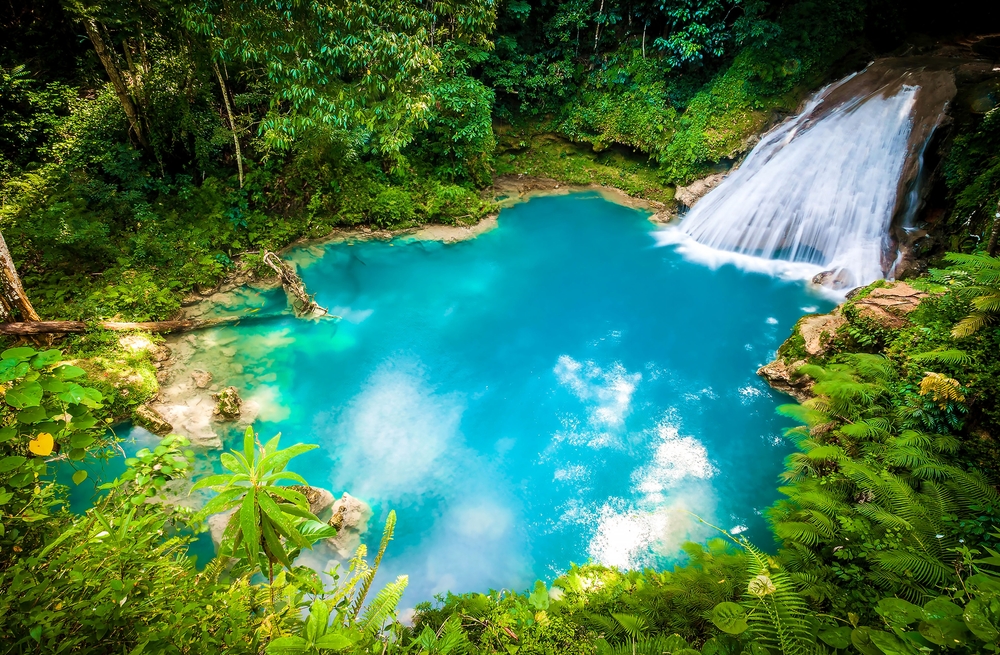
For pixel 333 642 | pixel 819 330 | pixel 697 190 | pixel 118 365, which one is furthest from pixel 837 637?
pixel 697 190

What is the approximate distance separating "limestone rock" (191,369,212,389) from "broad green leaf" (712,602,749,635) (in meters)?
7.07

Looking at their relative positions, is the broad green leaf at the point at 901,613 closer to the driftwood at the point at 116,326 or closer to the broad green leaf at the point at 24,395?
the broad green leaf at the point at 24,395

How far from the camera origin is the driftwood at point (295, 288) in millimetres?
8320

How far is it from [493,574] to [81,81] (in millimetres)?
13565

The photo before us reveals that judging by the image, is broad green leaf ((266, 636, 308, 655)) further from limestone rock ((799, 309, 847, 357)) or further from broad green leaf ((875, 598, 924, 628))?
limestone rock ((799, 309, 847, 357))

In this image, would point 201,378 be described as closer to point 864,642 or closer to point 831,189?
point 864,642

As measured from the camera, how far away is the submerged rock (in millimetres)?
5199

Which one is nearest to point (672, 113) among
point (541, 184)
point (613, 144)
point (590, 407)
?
point (613, 144)

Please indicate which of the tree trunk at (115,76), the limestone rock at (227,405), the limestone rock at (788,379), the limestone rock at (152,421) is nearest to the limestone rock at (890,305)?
the limestone rock at (788,379)

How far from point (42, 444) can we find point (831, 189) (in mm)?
13102

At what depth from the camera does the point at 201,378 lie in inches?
263

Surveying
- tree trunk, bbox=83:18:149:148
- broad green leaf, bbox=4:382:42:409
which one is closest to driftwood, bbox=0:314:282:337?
tree trunk, bbox=83:18:149:148

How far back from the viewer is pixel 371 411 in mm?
6809

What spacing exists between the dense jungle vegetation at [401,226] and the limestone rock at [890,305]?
0.30ft
